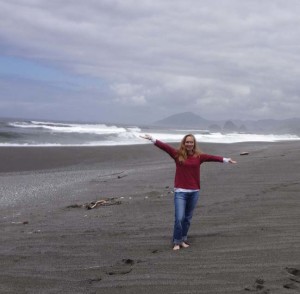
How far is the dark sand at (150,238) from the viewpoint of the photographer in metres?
5.91

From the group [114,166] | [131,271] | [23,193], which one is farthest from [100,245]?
[114,166]

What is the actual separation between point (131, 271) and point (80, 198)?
7.02 meters

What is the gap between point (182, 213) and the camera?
25.2 ft

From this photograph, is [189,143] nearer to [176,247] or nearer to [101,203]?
[176,247]

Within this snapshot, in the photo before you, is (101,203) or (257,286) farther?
(101,203)

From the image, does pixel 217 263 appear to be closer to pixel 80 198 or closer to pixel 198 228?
pixel 198 228

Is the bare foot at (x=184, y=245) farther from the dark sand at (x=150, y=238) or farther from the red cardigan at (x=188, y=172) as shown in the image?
the red cardigan at (x=188, y=172)

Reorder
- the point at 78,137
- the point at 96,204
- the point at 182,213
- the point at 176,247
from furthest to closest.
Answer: the point at 78,137 → the point at 96,204 → the point at 182,213 → the point at 176,247

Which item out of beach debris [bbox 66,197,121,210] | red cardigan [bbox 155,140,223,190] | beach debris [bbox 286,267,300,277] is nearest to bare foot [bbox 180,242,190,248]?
red cardigan [bbox 155,140,223,190]

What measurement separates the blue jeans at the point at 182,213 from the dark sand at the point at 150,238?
0.26 metres

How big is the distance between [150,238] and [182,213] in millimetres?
757

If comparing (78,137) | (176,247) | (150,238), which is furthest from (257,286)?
(78,137)

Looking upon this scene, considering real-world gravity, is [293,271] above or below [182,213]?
below

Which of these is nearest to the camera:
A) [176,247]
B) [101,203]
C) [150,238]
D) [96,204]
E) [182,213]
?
[176,247]
